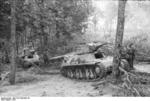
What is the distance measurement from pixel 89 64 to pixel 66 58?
241cm

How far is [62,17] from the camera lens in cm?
1488

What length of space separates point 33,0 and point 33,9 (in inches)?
36.8

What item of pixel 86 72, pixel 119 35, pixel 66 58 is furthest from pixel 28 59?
pixel 119 35

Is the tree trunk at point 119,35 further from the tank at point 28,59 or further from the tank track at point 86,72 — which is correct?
the tank at point 28,59

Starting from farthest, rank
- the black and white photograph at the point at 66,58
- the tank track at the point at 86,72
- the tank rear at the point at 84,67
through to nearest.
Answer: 1. the tank rear at the point at 84,67
2. the tank track at the point at 86,72
3. the black and white photograph at the point at 66,58

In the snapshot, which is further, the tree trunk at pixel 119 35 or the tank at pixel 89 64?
the tank at pixel 89 64

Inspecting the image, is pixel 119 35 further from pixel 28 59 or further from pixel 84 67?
pixel 28 59

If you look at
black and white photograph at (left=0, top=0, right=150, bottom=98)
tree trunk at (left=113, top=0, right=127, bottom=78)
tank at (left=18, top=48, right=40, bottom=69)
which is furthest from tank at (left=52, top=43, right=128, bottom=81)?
tank at (left=18, top=48, right=40, bottom=69)

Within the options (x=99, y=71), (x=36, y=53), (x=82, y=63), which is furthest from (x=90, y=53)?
(x=36, y=53)

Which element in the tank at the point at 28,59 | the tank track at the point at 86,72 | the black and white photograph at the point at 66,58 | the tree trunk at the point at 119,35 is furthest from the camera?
the tank at the point at 28,59

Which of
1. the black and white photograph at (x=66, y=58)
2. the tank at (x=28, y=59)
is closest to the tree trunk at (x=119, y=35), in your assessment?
the black and white photograph at (x=66, y=58)

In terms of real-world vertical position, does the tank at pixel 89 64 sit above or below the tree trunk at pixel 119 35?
below

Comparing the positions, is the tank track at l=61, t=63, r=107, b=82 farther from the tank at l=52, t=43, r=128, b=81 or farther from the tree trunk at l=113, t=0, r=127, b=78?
the tree trunk at l=113, t=0, r=127, b=78

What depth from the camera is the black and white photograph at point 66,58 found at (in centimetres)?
704
